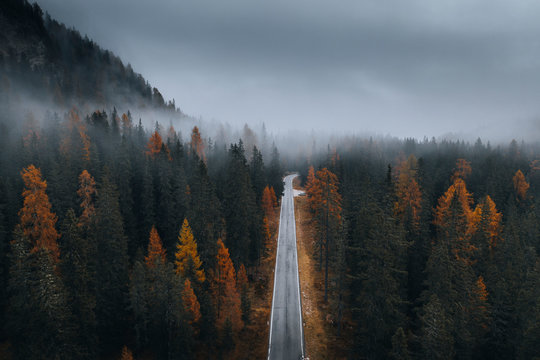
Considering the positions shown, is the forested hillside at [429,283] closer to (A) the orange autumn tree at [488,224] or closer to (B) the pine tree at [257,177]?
(A) the orange autumn tree at [488,224]

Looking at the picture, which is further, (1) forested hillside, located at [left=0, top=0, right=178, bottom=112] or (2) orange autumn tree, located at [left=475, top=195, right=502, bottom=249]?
(1) forested hillside, located at [left=0, top=0, right=178, bottom=112]

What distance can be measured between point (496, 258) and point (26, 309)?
4860 centimetres

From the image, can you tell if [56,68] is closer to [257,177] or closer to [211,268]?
[257,177]

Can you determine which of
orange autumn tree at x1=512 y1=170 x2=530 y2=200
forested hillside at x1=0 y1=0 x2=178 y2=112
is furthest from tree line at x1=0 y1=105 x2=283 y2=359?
forested hillside at x1=0 y1=0 x2=178 y2=112

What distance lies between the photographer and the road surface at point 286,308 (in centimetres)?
2609

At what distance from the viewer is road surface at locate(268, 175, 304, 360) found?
26094 millimetres

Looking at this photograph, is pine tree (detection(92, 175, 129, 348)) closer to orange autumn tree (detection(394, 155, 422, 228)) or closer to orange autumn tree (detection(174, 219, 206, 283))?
orange autumn tree (detection(174, 219, 206, 283))

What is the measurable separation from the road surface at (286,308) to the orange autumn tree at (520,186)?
61.9m

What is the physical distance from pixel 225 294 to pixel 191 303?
4704mm

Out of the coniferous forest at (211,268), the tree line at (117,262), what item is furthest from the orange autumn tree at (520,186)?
the tree line at (117,262)

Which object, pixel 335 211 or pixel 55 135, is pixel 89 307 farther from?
pixel 55 135

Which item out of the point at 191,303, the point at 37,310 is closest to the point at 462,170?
the point at 191,303

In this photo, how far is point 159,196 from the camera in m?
45.0

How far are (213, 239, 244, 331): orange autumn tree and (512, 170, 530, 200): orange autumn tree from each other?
76349mm
